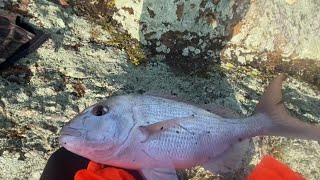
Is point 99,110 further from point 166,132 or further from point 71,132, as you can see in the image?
point 166,132

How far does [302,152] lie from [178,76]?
958 mm

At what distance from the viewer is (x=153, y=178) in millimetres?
1891

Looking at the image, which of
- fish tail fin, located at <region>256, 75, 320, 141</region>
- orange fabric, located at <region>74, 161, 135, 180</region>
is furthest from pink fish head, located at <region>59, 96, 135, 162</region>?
fish tail fin, located at <region>256, 75, 320, 141</region>

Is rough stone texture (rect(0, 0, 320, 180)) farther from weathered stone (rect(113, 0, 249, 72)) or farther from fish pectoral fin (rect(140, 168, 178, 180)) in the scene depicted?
fish pectoral fin (rect(140, 168, 178, 180))

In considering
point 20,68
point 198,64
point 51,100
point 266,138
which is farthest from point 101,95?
point 266,138

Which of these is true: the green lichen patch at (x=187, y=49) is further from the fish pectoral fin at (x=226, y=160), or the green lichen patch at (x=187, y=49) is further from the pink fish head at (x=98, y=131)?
the pink fish head at (x=98, y=131)

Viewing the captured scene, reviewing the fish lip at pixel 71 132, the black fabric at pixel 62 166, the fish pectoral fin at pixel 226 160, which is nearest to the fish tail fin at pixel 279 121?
the fish pectoral fin at pixel 226 160

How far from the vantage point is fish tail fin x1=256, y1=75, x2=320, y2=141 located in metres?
2.01

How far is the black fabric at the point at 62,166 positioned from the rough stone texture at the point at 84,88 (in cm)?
17

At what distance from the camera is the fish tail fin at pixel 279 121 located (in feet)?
6.58

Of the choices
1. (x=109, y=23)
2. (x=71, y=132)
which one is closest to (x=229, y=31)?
(x=109, y=23)

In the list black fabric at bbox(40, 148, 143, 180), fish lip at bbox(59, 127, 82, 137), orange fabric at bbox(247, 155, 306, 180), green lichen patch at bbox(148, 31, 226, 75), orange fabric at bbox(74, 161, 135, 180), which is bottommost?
black fabric at bbox(40, 148, 143, 180)

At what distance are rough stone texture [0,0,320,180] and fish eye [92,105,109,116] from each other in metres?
0.90

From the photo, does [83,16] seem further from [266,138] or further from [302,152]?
[302,152]
